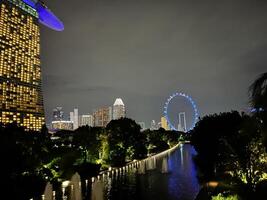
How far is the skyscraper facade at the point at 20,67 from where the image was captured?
12672 cm

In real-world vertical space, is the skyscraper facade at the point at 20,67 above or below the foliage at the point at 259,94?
above

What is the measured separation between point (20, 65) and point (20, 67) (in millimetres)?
817

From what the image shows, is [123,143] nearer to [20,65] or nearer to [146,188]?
[146,188]

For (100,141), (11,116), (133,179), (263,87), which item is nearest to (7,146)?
(133,179)

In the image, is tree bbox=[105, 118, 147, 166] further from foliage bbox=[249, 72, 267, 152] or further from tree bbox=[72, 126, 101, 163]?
foliage bbox=[249, 72, 267, 152]

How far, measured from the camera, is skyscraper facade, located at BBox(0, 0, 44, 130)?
416ft

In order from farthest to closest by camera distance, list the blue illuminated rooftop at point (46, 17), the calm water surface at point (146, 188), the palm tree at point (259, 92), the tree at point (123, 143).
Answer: the blue illuminated rooftop at point (46, 17) < the tree at point (123, 143) < the calm water surface at point (146, 188) < the palm tree at point (259, 92)

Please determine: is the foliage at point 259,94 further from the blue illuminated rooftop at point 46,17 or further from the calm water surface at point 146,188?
the blue illuminated rooftop at point 46,17

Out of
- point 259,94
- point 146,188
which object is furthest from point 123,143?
point 259,94

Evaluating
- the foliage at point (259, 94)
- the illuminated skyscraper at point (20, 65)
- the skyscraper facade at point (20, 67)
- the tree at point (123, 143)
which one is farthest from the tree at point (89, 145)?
the skyscraper facade at point (20, 67)

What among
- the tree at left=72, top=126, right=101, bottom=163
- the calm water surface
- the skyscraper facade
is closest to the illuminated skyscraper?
the skyscraper facade

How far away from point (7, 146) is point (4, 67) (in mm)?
111952

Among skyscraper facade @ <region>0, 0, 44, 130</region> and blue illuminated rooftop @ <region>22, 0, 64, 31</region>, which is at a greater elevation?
blue illuminated rooftop @ <region>22, 0, 64, 31</region>

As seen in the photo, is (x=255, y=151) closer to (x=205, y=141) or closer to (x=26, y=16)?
(x=205, y=141)
